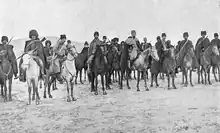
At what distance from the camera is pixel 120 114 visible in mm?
10102

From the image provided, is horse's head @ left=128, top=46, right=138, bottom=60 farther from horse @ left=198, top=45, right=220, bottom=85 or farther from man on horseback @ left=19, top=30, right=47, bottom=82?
man on horseback @ left=19, top=30, right=47, bottom=82

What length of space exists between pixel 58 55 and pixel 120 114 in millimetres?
4408

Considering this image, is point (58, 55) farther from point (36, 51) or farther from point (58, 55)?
point (36, 51)

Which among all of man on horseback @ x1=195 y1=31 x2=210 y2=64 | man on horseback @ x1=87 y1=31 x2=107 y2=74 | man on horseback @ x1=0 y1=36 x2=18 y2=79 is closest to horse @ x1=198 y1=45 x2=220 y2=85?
man on horseback @ x1=195 y1=31 x2=210 y2=64

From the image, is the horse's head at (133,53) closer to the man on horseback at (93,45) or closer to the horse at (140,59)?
the horse at (140,59)

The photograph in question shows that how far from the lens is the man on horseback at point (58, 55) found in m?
12.9

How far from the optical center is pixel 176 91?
14.9 meters

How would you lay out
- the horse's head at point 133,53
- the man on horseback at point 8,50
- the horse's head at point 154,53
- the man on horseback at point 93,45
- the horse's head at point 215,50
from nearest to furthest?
the man on horseback at point 8,50 → the man on horseback at point 93,45 → the horse's head at point 154,53 → the horse's head at point 133,53 → the horse's head at point 215,50

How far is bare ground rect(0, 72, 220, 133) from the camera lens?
27.4 feet

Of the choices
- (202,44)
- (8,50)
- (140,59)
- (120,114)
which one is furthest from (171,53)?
(8,50)

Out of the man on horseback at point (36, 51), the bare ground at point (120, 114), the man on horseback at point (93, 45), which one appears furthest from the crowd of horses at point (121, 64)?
the bare ground at point (120, 114)

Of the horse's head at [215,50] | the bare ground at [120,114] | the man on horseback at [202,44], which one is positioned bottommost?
the bare ground at [120,114]

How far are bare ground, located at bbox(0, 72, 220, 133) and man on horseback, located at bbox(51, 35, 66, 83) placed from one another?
1223 mm

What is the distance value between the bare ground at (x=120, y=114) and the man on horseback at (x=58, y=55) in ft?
4.01
